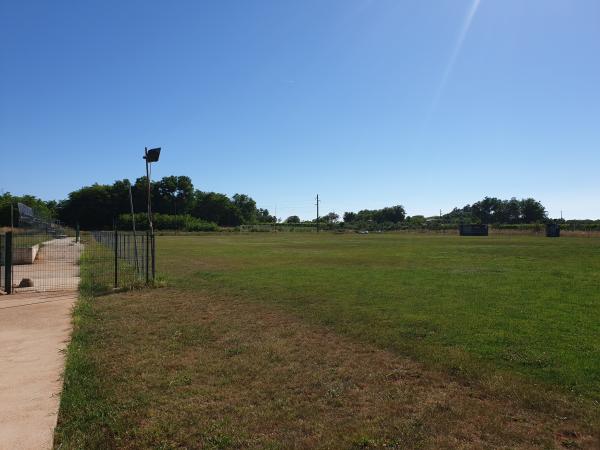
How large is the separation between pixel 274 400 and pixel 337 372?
119 cm

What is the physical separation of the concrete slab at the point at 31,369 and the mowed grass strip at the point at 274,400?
18cm

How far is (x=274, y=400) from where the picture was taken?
196 inches

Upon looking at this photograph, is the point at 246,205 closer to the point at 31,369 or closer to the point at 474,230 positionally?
the point at 474,230

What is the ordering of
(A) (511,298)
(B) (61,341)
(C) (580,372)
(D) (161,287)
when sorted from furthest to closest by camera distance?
(D) (161,287), (A) (511,298), (B) (61,341), (C) (580,372)

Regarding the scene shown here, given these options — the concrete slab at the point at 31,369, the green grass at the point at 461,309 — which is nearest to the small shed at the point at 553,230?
the green grass at the point at 461,309

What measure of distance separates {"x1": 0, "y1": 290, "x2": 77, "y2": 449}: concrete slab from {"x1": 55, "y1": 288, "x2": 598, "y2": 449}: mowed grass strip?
0.18 metres

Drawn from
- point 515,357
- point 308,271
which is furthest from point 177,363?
point 308,271

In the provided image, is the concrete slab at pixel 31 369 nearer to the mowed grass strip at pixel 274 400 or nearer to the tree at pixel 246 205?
the mowed grass strip at pixel 274 400

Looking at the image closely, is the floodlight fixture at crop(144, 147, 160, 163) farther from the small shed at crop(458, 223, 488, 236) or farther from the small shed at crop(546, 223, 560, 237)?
the small shed at crop(458, 223, 488, 236)

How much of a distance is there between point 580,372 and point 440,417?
2.39 m

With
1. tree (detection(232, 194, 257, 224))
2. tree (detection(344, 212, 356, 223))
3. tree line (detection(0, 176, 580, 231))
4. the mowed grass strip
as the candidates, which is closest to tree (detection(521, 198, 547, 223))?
tree line (detection(0, 176, 580, 231))

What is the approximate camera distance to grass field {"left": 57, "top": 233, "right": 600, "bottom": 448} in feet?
13.9

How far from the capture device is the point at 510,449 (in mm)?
3840

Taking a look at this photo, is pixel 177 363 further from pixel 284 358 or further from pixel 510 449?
pixel 510 449
